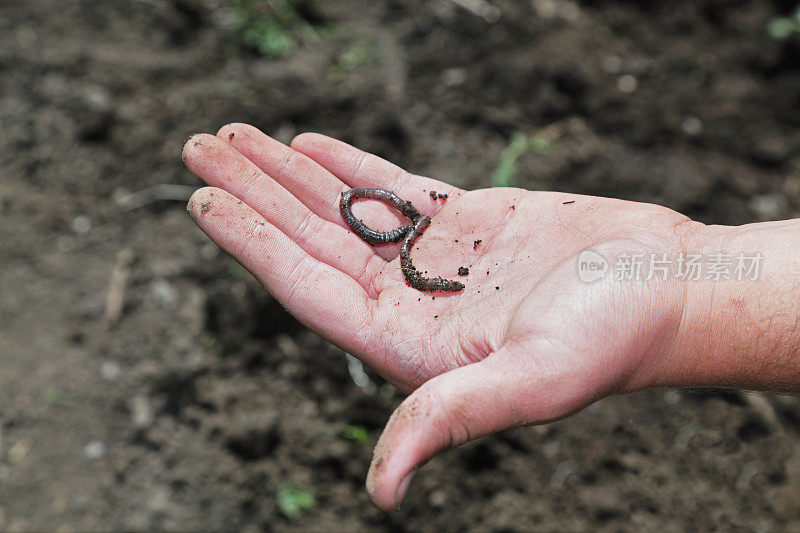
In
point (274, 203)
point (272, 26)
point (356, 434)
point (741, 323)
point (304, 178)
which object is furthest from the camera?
point (272, 26)

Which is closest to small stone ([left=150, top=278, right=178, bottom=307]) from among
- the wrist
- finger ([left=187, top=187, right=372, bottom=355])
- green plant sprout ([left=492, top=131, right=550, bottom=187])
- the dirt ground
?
the dirt ground

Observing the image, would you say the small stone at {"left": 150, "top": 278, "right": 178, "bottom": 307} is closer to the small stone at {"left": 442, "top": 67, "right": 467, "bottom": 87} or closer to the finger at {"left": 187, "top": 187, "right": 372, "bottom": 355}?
the finger at {"left": 187, "top": 187, "right": 372, "bottom": 355}

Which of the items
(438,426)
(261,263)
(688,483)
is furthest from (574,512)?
(261,263)

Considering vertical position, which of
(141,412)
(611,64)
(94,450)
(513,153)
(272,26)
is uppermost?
(611,64)

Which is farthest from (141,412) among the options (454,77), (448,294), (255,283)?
(454,77)

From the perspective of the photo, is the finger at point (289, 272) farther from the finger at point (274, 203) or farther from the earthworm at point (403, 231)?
the earthworm at point (403, 231)

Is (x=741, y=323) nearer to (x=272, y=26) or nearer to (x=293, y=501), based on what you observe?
(x=293, y=501)

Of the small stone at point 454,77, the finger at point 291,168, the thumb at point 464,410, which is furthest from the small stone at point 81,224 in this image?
the thumb at point 464,410
